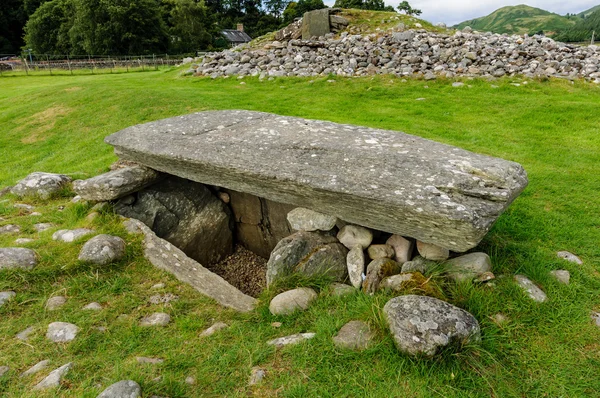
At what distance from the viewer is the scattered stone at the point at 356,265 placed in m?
4.74

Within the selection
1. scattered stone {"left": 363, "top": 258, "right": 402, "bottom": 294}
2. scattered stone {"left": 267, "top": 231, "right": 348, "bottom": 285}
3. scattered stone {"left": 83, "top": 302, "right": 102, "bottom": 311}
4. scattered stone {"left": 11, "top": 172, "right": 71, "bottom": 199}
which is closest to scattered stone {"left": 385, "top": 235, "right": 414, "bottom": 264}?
scattered stone {"left": 363, "top": 258, "right": 402, "bottom": 294}

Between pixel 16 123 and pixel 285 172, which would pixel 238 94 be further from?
pixel 285 172

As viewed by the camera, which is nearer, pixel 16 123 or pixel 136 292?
pixel 136 292

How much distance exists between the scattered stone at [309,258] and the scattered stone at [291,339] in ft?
3.42

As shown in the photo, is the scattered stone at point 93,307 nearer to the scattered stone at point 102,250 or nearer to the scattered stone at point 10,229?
the scattered stone at point 102,250

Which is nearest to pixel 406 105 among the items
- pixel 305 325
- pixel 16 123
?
pixel 305 325

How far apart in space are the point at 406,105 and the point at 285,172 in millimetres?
9488

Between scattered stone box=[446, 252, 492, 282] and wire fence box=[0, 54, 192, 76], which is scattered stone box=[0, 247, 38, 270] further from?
wire fence box=[0, 54, 192, 76]

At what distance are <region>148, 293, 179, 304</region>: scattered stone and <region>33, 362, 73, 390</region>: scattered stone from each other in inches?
48.8

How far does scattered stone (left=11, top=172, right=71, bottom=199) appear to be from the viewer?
7.28m

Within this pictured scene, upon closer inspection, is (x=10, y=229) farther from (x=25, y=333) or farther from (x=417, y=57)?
(x=417, y=57)

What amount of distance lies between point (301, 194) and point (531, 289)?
2.80 metres

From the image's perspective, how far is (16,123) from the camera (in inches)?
551

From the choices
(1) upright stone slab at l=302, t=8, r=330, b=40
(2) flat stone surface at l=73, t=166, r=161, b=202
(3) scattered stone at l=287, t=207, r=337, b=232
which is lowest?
(3) scattered stone at l=287, t=207, r=337, b=232
